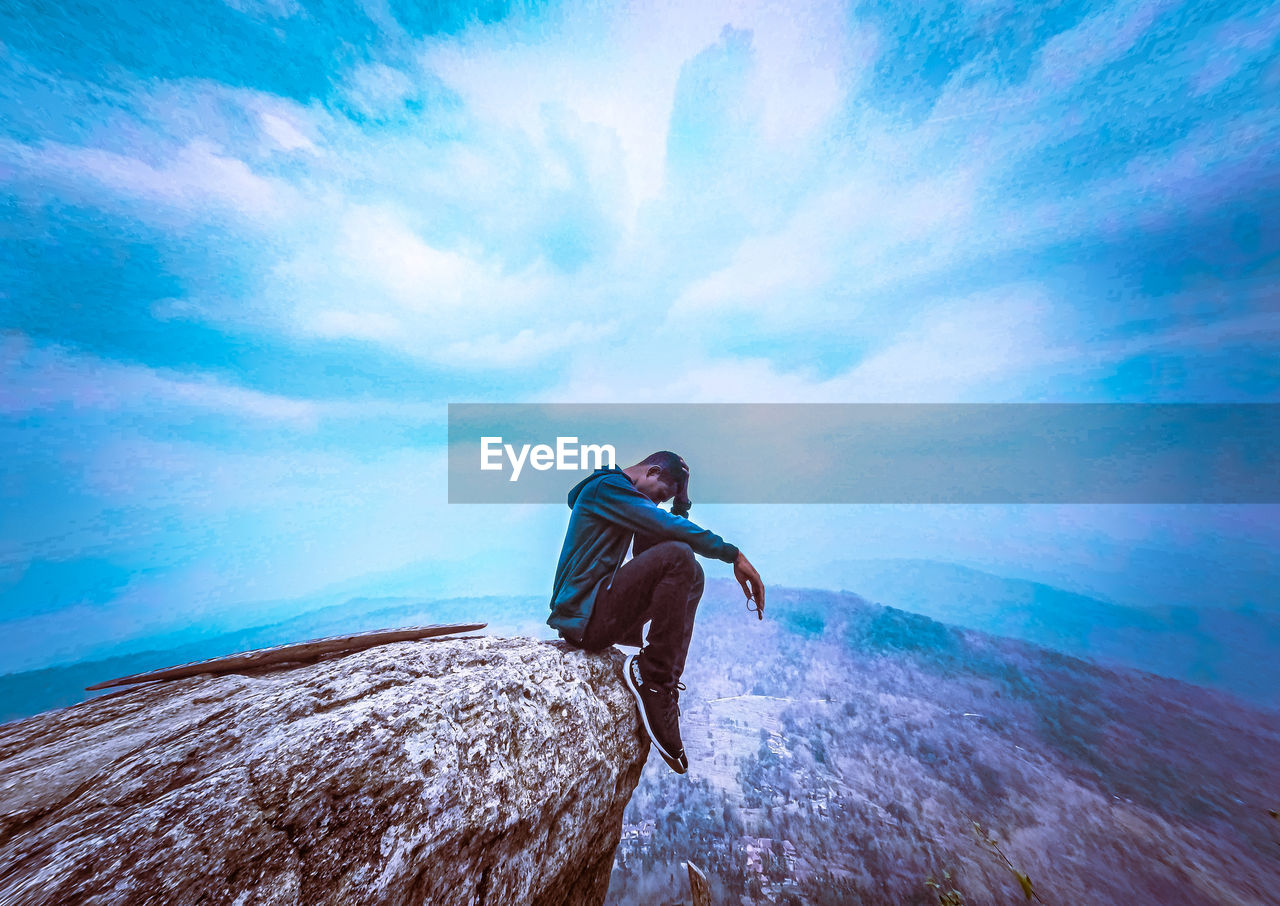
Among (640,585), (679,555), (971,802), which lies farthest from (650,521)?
(971,802)

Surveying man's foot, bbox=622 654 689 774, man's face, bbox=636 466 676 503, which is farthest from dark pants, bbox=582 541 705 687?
man's face, bbox=636 466 676 503

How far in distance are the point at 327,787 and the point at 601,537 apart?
8.32 feet

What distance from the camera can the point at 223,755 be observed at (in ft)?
7.25

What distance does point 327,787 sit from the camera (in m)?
2.14

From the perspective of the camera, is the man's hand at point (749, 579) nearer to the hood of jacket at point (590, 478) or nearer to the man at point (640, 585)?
the man at point (640, 585)

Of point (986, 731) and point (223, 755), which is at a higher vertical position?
point (223, 755)

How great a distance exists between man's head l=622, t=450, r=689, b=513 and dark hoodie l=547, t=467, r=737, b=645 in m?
0.24

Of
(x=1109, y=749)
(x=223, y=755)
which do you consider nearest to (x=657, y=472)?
(x=223, y=755)

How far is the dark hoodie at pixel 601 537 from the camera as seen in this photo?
378 centimetres

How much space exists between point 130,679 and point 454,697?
107 inches

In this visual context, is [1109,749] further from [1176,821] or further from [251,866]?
[251,866]

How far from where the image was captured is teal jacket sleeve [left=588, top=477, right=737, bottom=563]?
375 centimetres

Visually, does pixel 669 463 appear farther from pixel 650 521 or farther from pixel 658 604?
pixel 658 604

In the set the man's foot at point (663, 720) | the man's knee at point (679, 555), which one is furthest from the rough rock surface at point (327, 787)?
the man's knee at point (679, 555)
